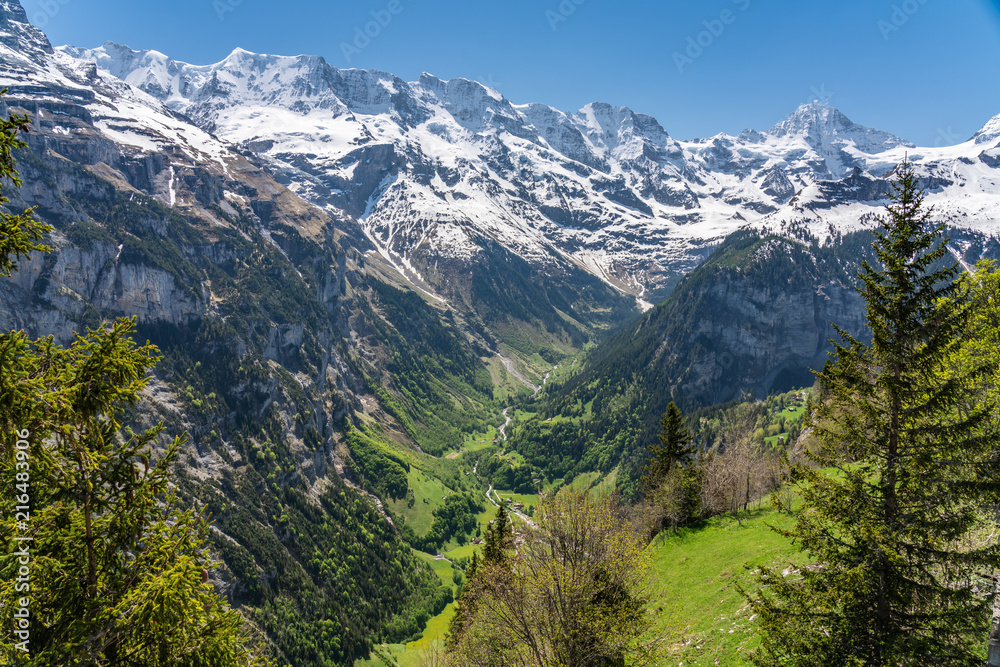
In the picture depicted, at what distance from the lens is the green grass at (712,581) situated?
87.1 feet

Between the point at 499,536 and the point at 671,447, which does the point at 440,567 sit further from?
the point at 671,447

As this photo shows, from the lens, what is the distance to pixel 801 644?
17.0 m

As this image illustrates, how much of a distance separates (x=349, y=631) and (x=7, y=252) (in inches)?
6300

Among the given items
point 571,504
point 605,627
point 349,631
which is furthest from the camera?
point 349,631

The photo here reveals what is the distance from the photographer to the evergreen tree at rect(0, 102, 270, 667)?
11297 mm

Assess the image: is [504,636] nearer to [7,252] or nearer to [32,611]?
[32,611]

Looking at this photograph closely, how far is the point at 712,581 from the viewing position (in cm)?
3650

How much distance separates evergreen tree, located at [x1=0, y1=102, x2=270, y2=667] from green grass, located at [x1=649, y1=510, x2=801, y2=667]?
19694mm

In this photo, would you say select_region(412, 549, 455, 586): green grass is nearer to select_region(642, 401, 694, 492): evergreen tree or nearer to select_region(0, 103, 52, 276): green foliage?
select_region(642, 401, 694, 492): evergreen tree

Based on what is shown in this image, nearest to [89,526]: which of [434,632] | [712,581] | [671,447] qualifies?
[712,581]

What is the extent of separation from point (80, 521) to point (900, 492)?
25928 millimetres

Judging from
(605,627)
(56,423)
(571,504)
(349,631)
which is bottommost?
(349,631)

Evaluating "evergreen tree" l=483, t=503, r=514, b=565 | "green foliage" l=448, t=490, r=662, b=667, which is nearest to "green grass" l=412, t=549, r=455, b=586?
"evergreen tree" l=483, t=503, r=514, b=565

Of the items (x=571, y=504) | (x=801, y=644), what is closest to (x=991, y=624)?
(x=801, y=644)
